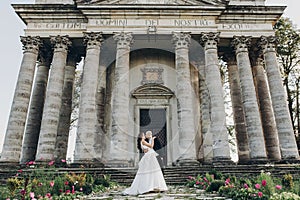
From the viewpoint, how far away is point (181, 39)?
57.5ft

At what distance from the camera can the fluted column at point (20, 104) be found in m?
15.5

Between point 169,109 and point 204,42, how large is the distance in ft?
18.3

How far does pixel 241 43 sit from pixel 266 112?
5519 mm

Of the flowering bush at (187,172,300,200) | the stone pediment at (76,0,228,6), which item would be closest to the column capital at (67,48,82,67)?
the stone pediment at (76,0,228,6)

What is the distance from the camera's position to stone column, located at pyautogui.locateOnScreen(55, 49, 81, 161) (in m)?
18.4

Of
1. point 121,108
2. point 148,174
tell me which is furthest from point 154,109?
point 148,174

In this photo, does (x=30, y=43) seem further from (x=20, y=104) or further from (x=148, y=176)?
(x=148, y=176)

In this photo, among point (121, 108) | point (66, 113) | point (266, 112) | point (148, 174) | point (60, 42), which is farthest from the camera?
point (66, 113)

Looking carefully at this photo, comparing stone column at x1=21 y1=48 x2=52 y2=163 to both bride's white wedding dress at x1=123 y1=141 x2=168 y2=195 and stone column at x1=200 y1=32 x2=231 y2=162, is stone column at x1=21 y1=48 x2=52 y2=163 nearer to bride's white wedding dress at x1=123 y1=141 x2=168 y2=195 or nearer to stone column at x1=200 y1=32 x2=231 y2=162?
stone column at x1=200 y1=32 x2=231 y2=162

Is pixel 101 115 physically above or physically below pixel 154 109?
below

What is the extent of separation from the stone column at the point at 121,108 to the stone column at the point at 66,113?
486 cm

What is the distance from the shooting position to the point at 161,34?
17.8 meters

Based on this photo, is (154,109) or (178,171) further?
(154,109)

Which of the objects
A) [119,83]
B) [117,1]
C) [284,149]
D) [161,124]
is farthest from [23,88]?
[284,149]
